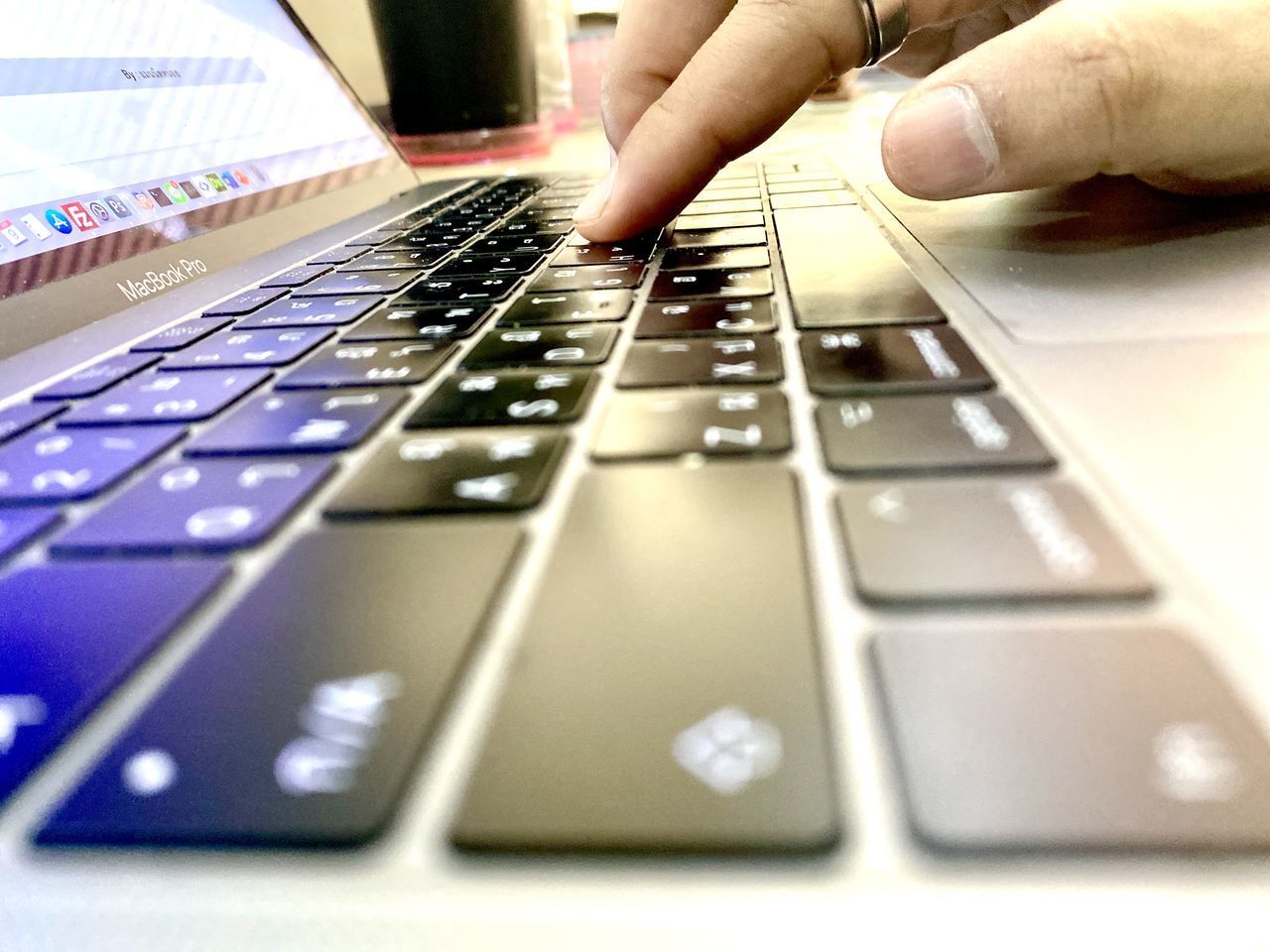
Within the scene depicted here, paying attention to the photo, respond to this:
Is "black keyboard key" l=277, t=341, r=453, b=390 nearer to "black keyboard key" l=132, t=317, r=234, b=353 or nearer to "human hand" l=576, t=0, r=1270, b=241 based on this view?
"black keyboard key" l=132, t=317, r=234, b=353

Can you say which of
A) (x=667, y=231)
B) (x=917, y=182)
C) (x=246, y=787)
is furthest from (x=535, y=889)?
(x=667, y=231)

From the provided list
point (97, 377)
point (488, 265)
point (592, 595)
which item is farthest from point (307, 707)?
point (488, 265)

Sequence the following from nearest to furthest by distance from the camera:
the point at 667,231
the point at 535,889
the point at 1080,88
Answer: the point at 535,889 < the point at 1080,88 < the point at 667,231

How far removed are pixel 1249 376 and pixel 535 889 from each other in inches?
10.7

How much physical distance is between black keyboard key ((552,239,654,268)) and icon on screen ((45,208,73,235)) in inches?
11.0

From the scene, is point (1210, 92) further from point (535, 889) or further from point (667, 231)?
point (535, 889)

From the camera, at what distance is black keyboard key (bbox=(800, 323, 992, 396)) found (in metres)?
0.27

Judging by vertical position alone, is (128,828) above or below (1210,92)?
below

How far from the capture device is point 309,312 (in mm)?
433

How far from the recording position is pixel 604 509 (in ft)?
0.70

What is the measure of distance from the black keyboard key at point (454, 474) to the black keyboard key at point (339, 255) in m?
0.35

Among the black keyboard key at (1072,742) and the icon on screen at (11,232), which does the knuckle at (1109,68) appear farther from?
the icon on screen at (11,232)

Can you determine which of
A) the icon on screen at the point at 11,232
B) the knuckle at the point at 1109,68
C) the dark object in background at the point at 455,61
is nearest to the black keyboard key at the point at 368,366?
the icon on screen at the point at 11,232

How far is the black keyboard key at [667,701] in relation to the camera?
0.13 m
